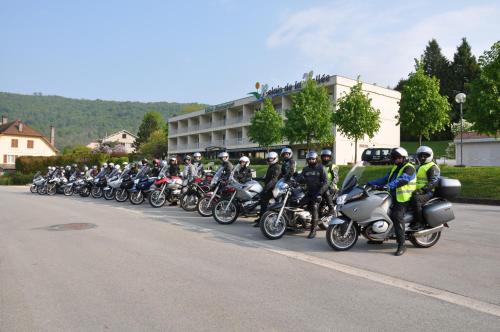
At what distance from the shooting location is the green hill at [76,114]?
128500mm

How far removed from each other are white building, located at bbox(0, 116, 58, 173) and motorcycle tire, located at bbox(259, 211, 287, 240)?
3108 inches

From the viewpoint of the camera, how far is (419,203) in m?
7.00

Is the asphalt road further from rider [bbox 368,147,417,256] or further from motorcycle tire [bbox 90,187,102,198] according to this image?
motorcycle tire [bbox 90,187,102,198]

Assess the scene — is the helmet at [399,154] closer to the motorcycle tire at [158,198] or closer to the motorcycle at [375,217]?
the motorcycle at [375,217]

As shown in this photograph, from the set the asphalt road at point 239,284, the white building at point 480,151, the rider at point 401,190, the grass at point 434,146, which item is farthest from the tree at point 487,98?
the grass at point 434,146

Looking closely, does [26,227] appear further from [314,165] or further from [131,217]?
[314,165]

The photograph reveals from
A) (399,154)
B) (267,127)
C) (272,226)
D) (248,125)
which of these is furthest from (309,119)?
(399,154)

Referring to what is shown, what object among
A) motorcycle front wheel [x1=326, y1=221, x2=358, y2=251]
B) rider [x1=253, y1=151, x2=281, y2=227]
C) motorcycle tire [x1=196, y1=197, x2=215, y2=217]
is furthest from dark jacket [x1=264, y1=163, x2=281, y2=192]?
motorcycle front wheel [x1=326, y1=221, x2=358, y2=251]

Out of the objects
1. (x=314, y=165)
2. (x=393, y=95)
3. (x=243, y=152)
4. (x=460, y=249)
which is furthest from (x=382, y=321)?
(x=243, y=152)

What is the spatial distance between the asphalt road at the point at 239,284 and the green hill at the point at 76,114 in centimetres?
10388

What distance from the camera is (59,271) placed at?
586 centimetres

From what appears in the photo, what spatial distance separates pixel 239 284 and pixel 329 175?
4650 mm

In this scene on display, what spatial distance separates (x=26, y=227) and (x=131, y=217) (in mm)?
2663

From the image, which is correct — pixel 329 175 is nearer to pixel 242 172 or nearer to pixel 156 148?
pixel 242 172
